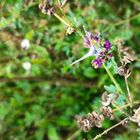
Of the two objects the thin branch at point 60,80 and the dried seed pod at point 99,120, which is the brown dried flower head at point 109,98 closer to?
the dried seed pod at point 99,120

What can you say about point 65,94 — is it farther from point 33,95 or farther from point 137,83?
point 137,83

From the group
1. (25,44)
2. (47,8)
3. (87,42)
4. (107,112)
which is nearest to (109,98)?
(107,112)

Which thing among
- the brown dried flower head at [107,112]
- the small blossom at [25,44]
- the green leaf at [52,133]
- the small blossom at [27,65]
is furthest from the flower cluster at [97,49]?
the green leaf at [52,133]

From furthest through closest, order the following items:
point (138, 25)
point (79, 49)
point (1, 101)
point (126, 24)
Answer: point (1, 101) < point (138, 25) < point (126, 24) < point (79, 49)

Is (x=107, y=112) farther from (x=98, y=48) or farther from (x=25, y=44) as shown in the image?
(x=25, y=44)

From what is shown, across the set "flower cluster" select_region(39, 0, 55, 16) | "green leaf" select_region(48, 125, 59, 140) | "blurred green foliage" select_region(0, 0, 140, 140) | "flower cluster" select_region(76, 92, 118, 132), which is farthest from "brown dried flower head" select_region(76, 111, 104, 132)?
"green leaf" select_region(48, 125, 59, 140)

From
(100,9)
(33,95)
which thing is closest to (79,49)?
(100,9)

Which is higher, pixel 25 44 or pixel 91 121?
pixel 25 44
